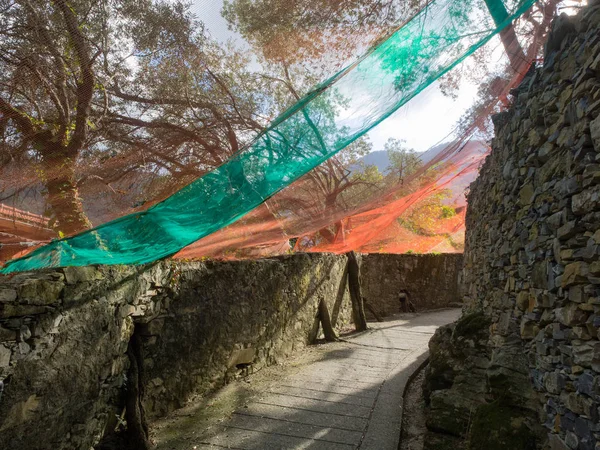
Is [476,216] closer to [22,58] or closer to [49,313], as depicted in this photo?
[49,313]

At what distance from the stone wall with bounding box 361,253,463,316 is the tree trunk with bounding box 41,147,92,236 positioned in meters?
6.47

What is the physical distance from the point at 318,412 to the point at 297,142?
2351 mm

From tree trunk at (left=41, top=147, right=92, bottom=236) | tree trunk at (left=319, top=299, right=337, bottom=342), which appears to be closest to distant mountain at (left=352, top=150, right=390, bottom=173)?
tree trunk at (left=319, top=299, right=337, bottom=342)

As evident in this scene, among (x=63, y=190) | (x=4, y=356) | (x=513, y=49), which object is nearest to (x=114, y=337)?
(x=4, y=356)

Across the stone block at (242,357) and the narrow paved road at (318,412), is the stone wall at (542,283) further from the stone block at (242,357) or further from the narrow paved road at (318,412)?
the stone block at (242,357)

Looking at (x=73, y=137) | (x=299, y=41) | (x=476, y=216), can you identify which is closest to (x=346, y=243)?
(x=476, y=216)

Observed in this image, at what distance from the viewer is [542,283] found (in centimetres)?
220

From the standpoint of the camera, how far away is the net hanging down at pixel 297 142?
102 inches

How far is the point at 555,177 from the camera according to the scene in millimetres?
2092

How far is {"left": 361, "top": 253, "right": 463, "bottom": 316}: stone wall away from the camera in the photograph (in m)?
9.63

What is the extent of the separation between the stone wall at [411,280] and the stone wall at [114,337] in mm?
4954

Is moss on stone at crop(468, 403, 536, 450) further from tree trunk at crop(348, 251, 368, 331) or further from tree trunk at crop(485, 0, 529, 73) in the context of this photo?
tree trunk at crop(348, 251, 368, 331)

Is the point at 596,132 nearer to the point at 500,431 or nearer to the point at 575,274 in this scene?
the point at 575,274

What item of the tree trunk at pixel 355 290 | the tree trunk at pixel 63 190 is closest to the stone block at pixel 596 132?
the tree trunk at pixel 63 190
